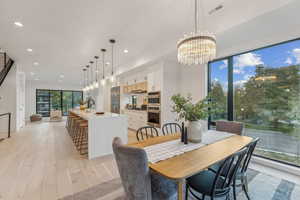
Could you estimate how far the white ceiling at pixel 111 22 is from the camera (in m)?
2.31

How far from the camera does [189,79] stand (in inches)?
177

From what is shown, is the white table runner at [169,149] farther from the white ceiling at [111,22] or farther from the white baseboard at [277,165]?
the white ceiling at [111,22]

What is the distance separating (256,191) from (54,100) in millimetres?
13518

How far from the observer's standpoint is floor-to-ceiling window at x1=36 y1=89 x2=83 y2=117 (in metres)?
11.1

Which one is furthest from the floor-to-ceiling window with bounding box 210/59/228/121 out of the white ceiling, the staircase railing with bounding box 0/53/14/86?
the staircase railing with bounding box 0/53/14/86

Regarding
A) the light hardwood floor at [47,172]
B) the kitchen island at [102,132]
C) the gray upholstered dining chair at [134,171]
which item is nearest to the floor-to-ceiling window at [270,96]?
the kitchen island at [102,132]

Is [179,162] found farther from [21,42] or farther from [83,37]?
[21,42]

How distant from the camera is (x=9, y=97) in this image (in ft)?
18.5

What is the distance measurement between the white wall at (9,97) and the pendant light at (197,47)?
23.1 ft

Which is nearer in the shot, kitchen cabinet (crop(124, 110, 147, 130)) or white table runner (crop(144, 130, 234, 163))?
white table runner (crop(144, 130, 234, 163))

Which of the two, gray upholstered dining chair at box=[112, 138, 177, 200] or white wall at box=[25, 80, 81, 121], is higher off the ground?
white wall at box=[25, 80, 81, 121]

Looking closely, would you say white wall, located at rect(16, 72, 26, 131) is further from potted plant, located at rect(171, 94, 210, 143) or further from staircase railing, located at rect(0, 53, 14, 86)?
potted plant, located at rect(171, 94, 210, 143)

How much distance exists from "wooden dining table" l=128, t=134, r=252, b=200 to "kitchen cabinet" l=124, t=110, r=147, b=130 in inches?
141

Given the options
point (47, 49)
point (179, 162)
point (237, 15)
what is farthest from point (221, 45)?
point (47, 49)
